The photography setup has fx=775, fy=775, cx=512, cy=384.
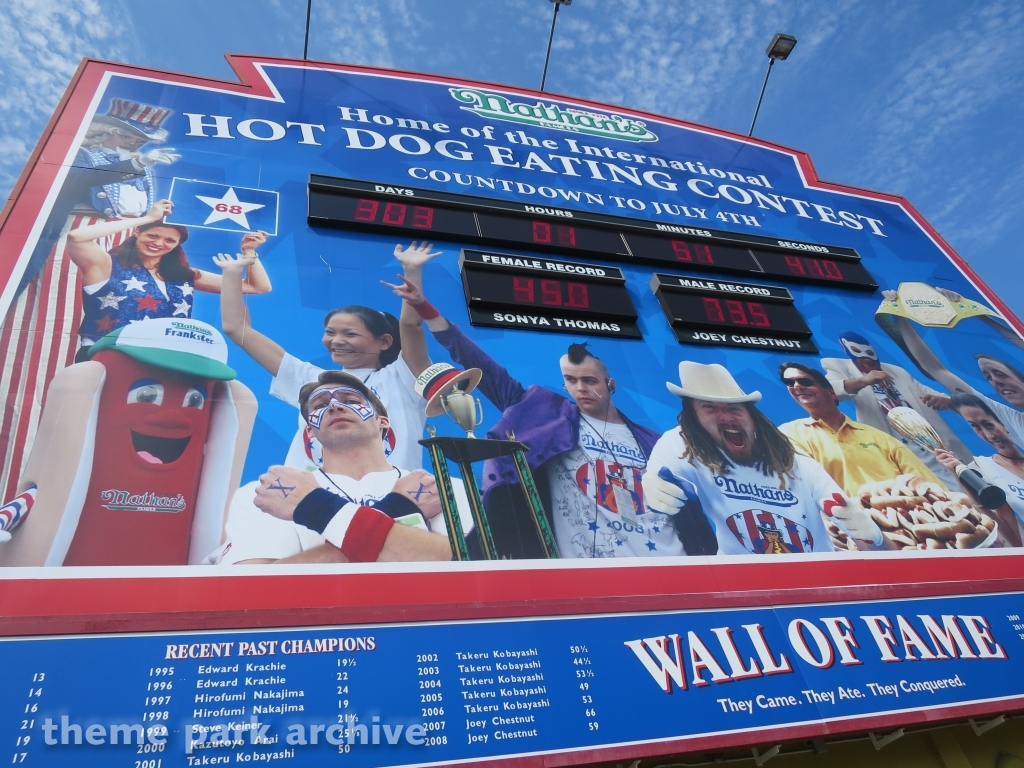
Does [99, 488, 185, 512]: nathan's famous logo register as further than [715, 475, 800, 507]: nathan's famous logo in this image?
No

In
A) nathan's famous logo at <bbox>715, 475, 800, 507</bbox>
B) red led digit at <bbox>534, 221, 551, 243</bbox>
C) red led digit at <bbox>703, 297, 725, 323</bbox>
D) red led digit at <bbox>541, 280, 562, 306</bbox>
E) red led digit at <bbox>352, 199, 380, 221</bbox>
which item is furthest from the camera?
red led digit at <bbox>534, 221, 551, 243</bbox>

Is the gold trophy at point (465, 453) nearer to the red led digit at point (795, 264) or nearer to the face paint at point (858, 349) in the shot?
the face paint at point (858, 349)

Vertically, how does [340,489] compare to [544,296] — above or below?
below

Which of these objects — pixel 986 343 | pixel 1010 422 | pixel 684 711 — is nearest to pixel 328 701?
pixel 684 711

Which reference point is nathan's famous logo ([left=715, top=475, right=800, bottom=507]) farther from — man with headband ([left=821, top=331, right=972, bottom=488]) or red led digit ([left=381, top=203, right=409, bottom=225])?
red led digit ([left=381, top=203, right=409, bottom=225])

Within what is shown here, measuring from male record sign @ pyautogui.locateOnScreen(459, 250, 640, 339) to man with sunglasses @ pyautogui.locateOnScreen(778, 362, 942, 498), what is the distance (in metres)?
2.02

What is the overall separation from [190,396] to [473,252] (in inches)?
144

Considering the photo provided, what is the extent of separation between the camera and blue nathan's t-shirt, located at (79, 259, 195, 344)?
6.65m

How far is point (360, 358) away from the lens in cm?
728

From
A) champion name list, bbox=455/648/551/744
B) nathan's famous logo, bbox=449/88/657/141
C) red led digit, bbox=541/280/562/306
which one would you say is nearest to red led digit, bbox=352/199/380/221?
red led digit, bbox=541/280/562/306

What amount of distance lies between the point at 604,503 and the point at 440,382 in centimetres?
190

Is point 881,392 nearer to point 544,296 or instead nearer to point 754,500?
point 754,500

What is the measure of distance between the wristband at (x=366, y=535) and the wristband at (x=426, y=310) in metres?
2.50

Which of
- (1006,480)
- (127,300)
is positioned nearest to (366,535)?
(127,300)
